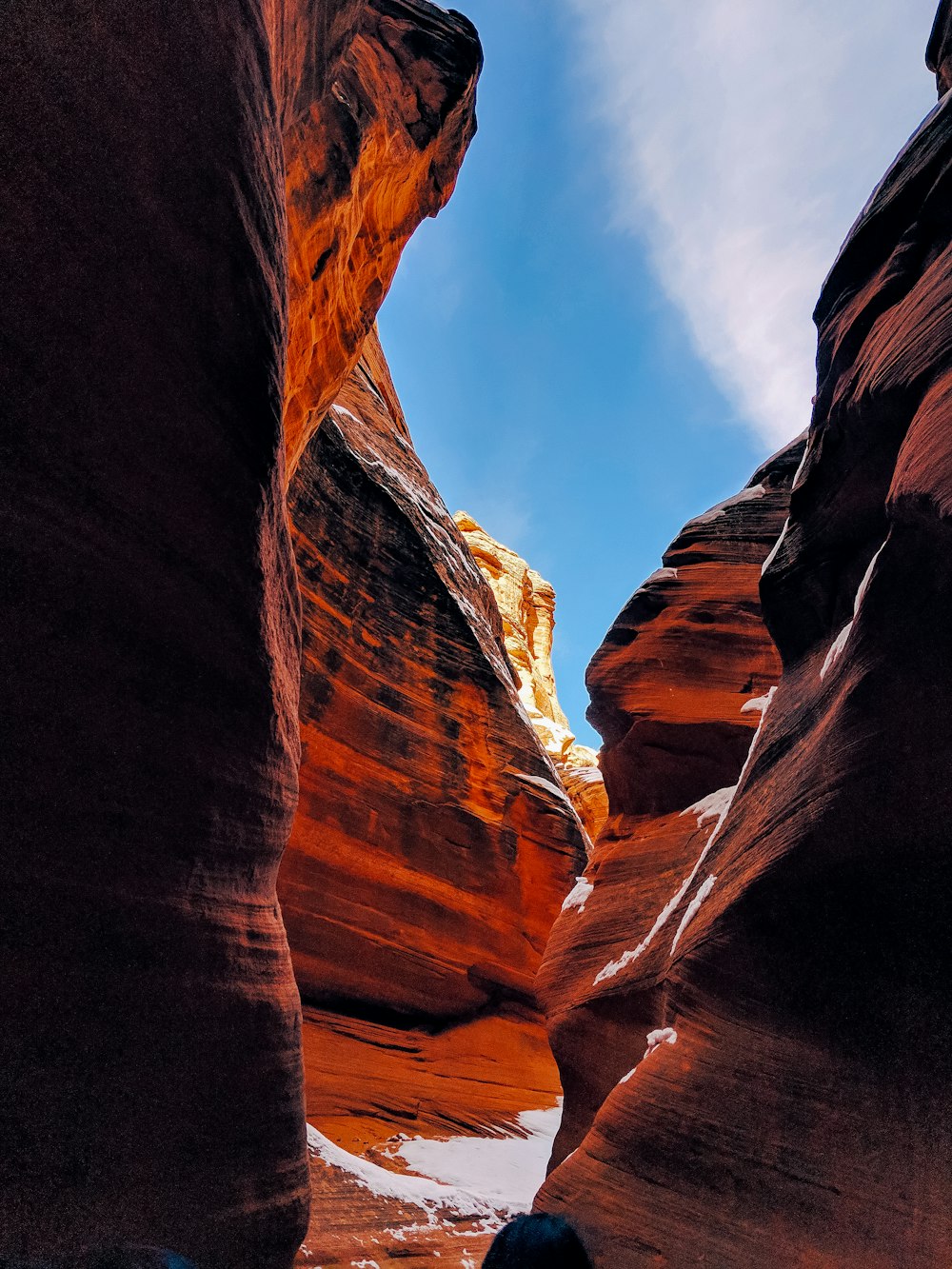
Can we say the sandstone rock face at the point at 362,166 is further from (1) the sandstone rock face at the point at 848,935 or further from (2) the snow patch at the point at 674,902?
(2) the snow patch at the point at 674,902

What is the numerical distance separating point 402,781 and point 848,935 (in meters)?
10.1

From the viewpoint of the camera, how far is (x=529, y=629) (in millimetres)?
62875

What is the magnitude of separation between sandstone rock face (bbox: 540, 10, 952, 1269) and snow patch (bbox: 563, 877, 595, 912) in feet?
13.9

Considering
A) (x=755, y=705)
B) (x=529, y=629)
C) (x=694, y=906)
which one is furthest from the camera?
(x=529, y=629)

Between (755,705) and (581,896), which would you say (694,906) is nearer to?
(755,705)

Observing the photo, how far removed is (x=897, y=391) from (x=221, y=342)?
4330 millimetres

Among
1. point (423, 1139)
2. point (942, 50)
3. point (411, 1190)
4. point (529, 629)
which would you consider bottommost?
point (423, 1139)

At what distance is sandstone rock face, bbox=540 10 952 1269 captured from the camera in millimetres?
4375

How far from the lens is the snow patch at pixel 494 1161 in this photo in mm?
9070

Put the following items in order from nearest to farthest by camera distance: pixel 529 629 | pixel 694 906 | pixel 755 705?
pixel 694 906 → pixel 755 705 → pixel 529 629

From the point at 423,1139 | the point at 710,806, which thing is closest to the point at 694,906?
the point at 710,806

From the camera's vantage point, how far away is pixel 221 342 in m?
3.25

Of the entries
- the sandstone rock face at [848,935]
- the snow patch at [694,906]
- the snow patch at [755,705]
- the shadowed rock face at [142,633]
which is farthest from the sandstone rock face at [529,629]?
the shadowed rock face at [142,633]

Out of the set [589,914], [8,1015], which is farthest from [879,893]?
[589,914]
